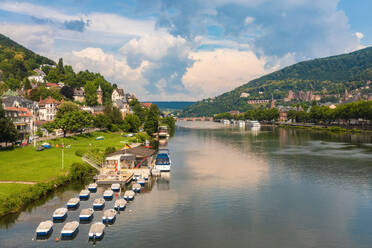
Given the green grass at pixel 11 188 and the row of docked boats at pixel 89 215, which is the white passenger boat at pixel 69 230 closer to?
the row of docked boats at pixel 89 215

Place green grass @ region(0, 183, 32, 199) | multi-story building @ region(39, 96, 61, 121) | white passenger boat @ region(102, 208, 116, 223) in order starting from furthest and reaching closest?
multi-story building @ region(39, 96, 61, 121)
green grass @ region(0, 183, 32, 199)
white passenger boat @ region(102, 208, 116, 223)

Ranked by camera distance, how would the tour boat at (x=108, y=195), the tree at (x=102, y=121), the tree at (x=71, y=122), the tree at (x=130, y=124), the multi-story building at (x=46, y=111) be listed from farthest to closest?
the multi-story building at (x=46, y=111) → the tree at (x=130, y=124) → the tree at (x=102, y=121) → the tree at (x=71, y=122) → the tour boat at (x=108, y=195)

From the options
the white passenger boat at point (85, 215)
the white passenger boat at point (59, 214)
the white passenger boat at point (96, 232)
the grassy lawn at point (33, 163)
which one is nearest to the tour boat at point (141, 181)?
the grassy lawn at point (33, 163)

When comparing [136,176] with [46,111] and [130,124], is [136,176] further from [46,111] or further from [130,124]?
[46,111]

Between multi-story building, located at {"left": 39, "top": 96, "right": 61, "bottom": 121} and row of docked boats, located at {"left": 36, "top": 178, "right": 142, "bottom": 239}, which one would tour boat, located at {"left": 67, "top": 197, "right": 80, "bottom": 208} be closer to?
row of docked boats, located at {"left": 36, "top": 178, "right": 142, "bottom": 239}

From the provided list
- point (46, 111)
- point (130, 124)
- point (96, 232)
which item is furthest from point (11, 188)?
point (46, 111)

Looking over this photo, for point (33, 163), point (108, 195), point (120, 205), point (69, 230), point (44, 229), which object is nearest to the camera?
point (69, 230)

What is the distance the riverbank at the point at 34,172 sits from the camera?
57.3 metres

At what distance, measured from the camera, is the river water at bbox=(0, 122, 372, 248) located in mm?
45812

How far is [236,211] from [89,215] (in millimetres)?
23420

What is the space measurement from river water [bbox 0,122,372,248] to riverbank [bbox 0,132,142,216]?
94.0 inches

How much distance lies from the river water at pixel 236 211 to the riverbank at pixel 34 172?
239cm

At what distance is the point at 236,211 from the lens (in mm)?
57688

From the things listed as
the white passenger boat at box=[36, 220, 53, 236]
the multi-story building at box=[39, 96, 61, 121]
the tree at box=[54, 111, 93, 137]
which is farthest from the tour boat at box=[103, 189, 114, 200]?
the multi-story building at box=[39, 96, 61, 121]
